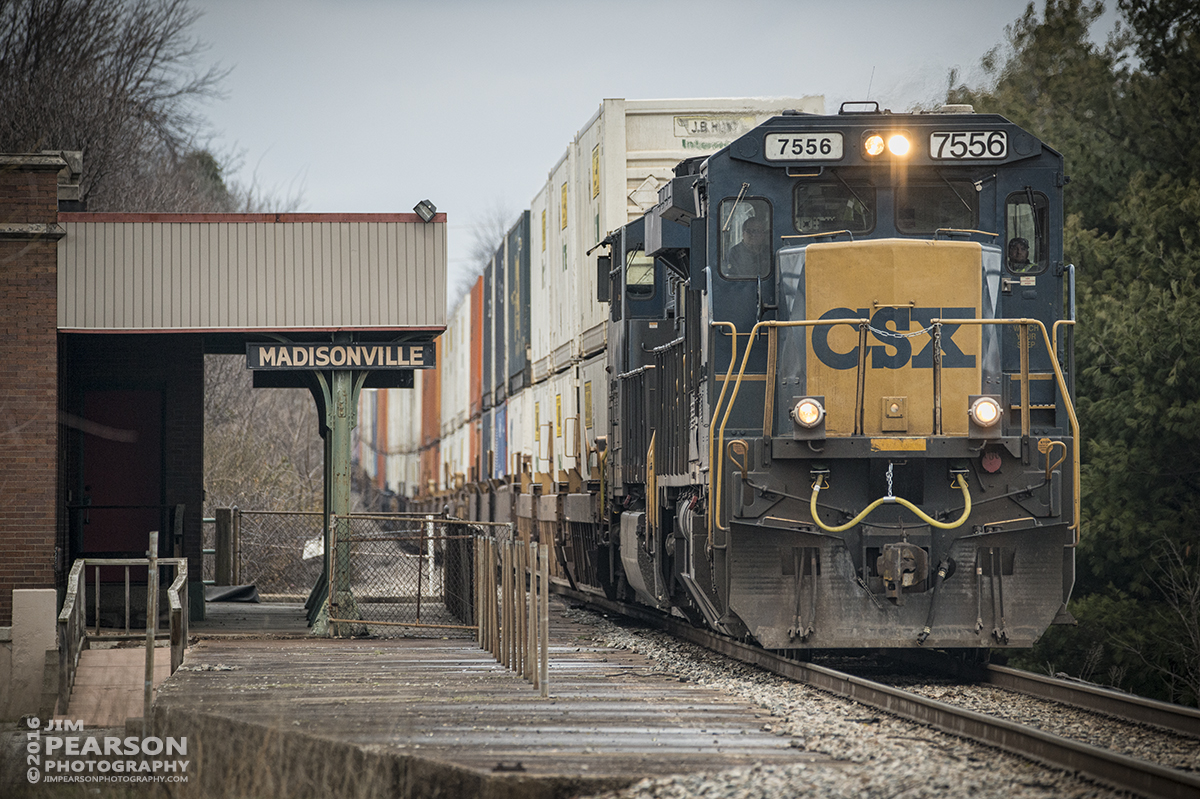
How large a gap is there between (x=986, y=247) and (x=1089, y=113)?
15.0m

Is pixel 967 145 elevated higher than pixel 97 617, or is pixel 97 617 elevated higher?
pixel 967 145

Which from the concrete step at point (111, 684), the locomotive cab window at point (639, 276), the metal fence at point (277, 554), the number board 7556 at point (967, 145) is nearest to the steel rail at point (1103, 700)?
the number board 7556 at point (967, 145)

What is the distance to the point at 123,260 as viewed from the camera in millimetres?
13703

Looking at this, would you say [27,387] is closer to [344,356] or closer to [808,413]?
[344,356]

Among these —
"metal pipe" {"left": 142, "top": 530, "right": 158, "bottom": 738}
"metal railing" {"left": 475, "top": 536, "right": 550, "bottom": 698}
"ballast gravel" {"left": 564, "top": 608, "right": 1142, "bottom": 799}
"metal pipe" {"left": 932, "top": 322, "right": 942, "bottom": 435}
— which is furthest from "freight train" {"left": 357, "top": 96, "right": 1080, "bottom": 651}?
"metal pipe" {"left": 142, "top": 530, "right": 158, "bottom": 738}

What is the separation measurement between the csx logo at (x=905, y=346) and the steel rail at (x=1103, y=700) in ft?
7.50

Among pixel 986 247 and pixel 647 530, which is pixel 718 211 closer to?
pixel 986 247

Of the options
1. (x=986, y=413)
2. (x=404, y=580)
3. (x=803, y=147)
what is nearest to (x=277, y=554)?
(x=404, y=580)

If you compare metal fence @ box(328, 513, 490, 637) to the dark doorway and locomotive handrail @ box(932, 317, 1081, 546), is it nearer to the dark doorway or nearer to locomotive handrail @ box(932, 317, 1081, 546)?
the dark doorway

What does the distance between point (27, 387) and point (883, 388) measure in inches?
328

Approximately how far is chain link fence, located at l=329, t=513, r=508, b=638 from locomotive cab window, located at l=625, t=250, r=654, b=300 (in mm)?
2769

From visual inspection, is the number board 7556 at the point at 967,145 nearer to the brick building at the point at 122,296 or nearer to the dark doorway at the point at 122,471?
the brick building at the point at 122,296

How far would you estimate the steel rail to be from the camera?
796cm

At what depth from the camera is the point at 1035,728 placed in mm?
7969
